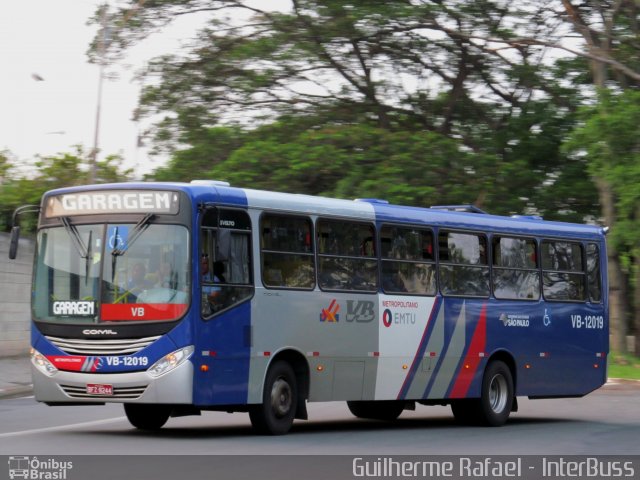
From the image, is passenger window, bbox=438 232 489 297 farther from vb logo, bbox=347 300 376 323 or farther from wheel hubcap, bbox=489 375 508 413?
vb logo, bbox=347 300 376 323

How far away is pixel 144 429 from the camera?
15.7 metres

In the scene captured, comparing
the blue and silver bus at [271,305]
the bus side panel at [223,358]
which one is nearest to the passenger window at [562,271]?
the blue and silver bus at [271,305]

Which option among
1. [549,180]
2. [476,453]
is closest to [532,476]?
[476,453]

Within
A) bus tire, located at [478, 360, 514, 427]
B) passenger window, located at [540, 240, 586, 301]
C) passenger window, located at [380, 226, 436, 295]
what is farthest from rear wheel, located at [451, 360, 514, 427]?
passenger window, located at [380, 226, 436, 295]

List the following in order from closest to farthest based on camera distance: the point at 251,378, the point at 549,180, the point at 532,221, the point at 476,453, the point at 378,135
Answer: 1. the point at 476,453
2. the point at 251,378
3. the point at 532,221
4. the point at 378,135
5. the point at 549,180

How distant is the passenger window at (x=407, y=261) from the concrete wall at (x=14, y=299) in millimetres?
13048

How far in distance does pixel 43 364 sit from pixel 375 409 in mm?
6190

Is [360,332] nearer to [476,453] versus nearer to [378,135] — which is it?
[476,453]

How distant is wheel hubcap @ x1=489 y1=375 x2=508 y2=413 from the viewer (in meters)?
19.0

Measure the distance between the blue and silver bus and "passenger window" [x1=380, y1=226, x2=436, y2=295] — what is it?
1.0 inches

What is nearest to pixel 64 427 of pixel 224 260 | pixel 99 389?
pixel 99 389

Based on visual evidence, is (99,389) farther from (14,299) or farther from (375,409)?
(14,299)

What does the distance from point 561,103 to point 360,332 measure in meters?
18.8

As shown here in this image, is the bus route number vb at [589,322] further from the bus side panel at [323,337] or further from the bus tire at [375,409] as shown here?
the bus side panel at [323,337]
